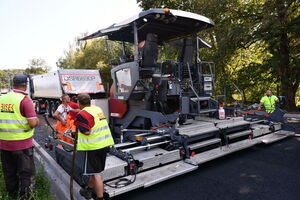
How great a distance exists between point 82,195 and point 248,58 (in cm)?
1509

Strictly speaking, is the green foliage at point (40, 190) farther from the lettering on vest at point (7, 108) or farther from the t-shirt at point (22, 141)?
the lettering on vest at point (7, 108)

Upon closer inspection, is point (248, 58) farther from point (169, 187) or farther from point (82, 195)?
point (82, 195)

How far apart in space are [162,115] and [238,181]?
2022 mm

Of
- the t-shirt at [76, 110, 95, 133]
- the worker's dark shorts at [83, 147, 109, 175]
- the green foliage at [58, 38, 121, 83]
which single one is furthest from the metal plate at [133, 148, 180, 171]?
the green foliage at [58, 38, 121, 83]

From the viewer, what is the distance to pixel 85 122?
2840 millimetres

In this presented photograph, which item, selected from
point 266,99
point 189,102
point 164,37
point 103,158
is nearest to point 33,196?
point 103,158

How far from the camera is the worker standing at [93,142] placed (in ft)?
9.36

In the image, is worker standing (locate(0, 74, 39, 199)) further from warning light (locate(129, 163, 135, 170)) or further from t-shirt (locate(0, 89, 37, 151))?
warning light (locate(129, 163, 135, 170))

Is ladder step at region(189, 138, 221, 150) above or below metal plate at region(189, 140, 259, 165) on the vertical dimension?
above

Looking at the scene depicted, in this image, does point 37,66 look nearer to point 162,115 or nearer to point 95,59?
point 95,59

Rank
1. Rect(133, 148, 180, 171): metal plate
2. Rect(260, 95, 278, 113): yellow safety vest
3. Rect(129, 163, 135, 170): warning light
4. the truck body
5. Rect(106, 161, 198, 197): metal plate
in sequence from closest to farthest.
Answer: Rect(106, 161, 198, 197): metal plate → Rect(129, 163, 135, 170): warning light → Rect(133, 148, 180, 171): metal plate → Rect(260, 95, 278, 113): yellow safety vest → the truck body

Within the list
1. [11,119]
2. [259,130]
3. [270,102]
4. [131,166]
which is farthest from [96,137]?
[270,102]

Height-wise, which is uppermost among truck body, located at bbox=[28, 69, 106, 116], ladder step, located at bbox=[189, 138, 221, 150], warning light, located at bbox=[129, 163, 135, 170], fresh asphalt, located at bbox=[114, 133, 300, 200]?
truck body, located at bbox=[28, 69, 106, 116]

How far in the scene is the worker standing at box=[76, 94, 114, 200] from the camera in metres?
2.85
